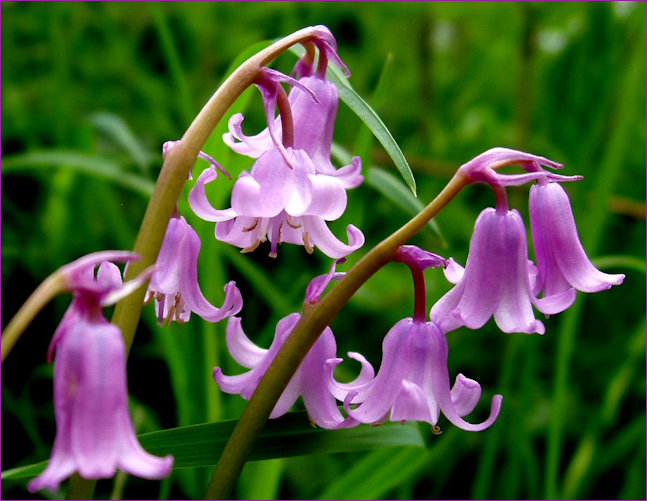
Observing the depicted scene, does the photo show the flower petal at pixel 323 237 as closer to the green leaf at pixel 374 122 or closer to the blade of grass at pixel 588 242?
the green leaf at pixel 374 122

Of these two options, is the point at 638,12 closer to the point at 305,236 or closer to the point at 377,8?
the point at 377,8

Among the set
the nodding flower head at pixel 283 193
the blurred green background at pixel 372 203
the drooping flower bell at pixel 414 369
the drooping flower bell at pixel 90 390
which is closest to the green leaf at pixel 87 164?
the blurred green background at pixel 372 203

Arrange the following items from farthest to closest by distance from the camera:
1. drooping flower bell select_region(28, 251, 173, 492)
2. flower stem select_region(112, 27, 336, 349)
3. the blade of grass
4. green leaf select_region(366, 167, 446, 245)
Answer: the blade of grass < green leaf select_region(366, 167, 446, 245) < flower stem select_region(112, 27, 336, 349) < drooping flower bell select_region(28, 251, 173, 492)

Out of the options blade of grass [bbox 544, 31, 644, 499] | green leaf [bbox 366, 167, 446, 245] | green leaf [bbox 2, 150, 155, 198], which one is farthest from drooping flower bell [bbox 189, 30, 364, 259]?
green leaf [bbox 2, 150, 155, 198]

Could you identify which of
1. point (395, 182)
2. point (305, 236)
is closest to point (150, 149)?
point (395, 182)

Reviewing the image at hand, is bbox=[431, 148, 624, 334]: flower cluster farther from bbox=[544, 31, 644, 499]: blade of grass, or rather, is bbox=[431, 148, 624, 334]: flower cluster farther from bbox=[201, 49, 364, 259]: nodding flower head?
bbox=[544, 31, 644, 499]: blade of grass
